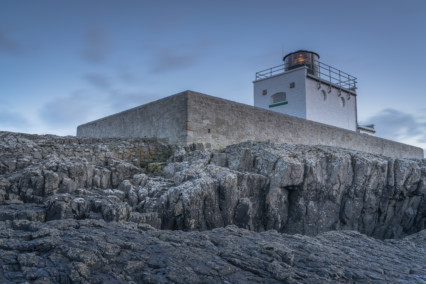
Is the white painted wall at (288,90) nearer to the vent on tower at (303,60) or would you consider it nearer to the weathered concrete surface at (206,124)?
the vent on tower at (303,60)

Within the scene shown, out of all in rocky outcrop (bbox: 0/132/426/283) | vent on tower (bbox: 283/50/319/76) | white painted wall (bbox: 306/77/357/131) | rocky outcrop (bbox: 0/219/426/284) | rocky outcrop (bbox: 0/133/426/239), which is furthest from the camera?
vent on tower (bbox: 283/50/319/76)

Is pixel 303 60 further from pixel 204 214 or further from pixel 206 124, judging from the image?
pixel 204 214

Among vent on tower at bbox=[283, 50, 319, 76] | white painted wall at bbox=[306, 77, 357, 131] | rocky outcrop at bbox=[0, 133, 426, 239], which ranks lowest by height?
rocky outcrop at bbox=[0, 133, 426, 239]

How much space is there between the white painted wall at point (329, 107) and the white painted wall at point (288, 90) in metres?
0.40

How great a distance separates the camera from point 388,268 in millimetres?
5867

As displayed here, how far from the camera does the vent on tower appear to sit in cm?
2572

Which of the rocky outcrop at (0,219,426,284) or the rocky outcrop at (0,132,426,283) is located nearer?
the rocky outcrop at (0,219,426,284)

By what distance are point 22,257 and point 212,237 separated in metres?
2.79

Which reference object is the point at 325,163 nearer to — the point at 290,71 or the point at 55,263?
the point at 55,263

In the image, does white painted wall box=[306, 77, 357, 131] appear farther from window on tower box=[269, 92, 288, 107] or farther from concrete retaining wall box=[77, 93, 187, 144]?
concrete retaining wall box=[77, 93, 187, 144]

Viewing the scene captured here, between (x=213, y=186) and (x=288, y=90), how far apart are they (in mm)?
17952

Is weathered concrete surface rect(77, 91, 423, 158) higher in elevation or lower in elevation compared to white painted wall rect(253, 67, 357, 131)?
lower

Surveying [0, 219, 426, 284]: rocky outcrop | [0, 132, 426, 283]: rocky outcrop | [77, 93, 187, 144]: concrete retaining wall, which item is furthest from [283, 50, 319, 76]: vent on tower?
[0, 219, 426, 284]: rocky outcrop

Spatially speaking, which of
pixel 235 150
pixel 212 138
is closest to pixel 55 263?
pixel 235 150
